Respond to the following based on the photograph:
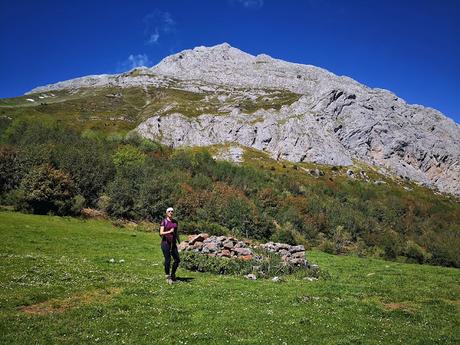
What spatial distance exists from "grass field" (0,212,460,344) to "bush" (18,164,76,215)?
41.6 metres

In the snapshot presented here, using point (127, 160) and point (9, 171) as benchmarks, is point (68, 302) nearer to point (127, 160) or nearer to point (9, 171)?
point (9, 171)

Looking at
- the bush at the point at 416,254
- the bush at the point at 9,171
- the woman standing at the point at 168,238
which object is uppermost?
the bush at the point at 9,171

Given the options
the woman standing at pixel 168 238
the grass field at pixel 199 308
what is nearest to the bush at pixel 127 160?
the grass field at pixel 199 308

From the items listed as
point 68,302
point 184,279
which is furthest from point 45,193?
point 68,302

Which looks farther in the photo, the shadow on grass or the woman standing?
the shadow on grass

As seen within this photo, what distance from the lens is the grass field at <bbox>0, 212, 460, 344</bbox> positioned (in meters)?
13.2

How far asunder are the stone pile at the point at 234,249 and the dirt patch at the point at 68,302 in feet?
44.3

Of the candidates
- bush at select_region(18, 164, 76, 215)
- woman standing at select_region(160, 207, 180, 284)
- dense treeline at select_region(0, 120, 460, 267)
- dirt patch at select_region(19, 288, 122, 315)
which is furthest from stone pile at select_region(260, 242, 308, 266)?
bush at select_region(18, 164, 76, 215)

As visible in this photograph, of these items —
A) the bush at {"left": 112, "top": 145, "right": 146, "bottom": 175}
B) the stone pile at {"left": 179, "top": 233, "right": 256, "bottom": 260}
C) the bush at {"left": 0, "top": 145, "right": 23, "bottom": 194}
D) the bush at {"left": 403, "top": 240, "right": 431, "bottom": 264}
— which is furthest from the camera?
the bush at {"left": 112, "top": 145, "right": 146, "bottom": 175}

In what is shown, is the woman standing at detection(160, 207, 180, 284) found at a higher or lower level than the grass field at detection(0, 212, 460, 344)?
higher

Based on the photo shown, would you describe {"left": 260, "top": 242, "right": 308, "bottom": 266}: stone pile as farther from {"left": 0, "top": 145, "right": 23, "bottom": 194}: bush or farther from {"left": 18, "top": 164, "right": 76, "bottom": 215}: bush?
{"left": 0, "top": 145, "right": 23, "bottom": 194}: bush

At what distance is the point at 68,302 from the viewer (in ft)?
52.7

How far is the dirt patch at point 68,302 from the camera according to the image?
14797 millimetres

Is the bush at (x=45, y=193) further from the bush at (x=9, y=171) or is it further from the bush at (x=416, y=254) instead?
the bush at (x=416, y=254)
